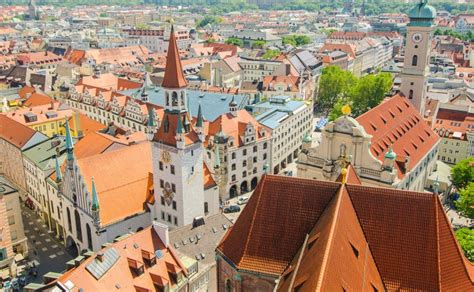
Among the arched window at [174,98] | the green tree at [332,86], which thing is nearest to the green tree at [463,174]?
the arched window at [174,98]

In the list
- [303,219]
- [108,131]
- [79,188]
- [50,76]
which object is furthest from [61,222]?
[50,76]

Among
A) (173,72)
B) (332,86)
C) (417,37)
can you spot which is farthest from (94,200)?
(332,86)

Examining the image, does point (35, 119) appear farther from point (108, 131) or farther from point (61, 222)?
point (61, 222)

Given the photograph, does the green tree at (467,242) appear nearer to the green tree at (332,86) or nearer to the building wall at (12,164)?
the building wall at (12,164)

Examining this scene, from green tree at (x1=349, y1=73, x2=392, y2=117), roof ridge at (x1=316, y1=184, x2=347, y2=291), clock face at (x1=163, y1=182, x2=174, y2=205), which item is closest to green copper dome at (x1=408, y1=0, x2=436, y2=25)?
green tree at (x1=349, y1=73, x2=392, y2=117)

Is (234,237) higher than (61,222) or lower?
higher

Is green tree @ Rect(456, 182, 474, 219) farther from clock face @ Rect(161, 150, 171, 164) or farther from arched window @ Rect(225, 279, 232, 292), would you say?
clock face @ Rect(161, 150, 171, 164)
